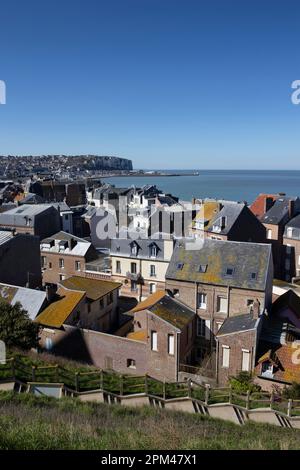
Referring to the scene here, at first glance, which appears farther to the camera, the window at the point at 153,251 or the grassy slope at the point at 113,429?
the window at the point at 153,251

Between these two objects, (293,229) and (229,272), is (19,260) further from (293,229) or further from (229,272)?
(293,229)

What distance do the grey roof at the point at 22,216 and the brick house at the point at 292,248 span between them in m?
27.5

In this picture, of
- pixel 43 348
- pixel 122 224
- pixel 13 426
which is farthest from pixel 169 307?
pixel 122 224

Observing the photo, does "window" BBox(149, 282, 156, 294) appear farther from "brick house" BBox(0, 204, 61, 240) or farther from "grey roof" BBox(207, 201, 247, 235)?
"brick house" BBox(0, 204, 61, 240)

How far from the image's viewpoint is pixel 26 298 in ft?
78.1

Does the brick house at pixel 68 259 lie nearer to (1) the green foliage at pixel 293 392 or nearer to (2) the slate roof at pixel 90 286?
(2) the slate roof at pixel 90 286

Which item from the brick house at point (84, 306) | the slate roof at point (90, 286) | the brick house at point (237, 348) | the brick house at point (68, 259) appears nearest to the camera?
the brick house at point (237, 348)

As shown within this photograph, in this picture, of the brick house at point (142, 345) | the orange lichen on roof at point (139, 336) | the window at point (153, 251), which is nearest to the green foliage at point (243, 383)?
the brick house at point (142, 345)

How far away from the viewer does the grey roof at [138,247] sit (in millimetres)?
31328

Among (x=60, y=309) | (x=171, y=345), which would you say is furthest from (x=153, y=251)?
(x=171, y=345)

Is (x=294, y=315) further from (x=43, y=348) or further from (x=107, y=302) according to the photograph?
(x=43, y=348)

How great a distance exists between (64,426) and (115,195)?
6671cm

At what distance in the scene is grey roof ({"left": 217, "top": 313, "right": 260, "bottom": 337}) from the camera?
66.9 feet

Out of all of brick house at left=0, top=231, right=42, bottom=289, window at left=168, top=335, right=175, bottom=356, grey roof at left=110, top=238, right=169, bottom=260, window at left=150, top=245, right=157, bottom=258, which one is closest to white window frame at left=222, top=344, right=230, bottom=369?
window at left=168, top=335, right=175, bottom=356
